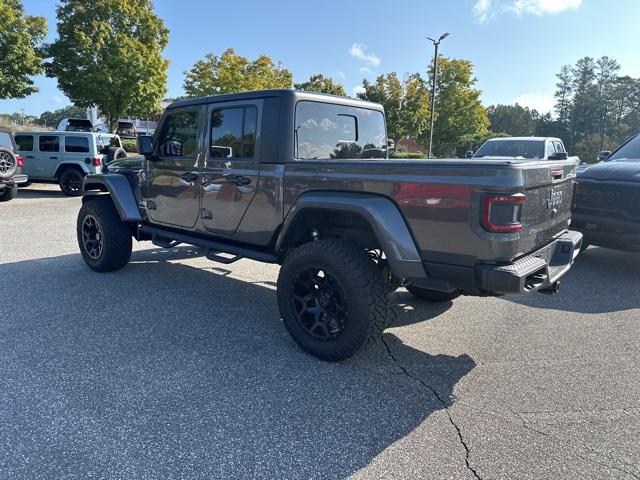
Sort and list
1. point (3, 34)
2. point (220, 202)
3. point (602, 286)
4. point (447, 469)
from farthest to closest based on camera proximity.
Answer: point (3, 34)
point (602, 286)
point (220, 202)
point (447, 469)

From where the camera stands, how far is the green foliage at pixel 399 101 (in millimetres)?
30609

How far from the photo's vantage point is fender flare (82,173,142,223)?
4906 mm

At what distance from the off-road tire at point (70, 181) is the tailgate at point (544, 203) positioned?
515 inches

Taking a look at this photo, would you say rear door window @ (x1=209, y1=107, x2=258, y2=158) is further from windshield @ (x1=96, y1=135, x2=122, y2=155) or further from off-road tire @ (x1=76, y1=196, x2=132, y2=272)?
windshield @ (x1=96, y1=135, x2=122, y2=155)

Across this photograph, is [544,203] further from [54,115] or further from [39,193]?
[54,115]

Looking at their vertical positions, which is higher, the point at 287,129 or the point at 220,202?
the point at 287,129

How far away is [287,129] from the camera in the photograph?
3.50m

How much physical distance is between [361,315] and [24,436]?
200cm

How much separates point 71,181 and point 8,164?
81.2 inches

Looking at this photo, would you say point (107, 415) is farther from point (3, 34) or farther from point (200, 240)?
point (3, 34)

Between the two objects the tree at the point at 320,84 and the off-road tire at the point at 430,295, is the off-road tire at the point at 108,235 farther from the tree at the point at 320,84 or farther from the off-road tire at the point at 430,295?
the tree at the point at 320,84

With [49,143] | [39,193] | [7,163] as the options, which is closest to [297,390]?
[7,163]

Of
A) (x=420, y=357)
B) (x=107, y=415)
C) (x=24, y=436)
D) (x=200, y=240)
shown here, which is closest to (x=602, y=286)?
(x=420, y=357)

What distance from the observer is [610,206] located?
17.2 ft
